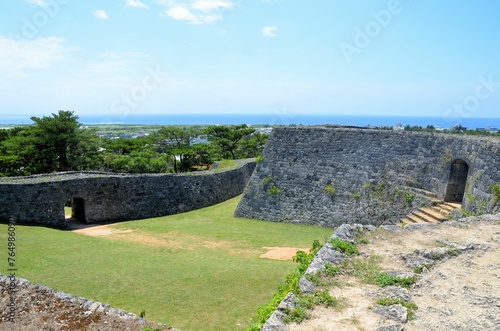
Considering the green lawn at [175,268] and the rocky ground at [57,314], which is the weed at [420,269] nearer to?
the green lawn at [175,268]

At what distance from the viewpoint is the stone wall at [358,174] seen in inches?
499

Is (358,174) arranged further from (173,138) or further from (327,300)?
(173,138)

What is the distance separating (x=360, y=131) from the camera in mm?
15805

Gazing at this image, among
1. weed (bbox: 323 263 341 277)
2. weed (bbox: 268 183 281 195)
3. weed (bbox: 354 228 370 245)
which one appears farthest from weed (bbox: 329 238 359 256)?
weed (bbox: 268 183 281 195)

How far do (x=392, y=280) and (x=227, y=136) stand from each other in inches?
1290

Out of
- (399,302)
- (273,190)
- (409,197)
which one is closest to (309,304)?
(399,302)

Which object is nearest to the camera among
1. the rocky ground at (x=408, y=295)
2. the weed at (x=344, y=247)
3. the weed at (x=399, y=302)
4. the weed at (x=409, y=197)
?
the rocky ground at (x=408, y=295)

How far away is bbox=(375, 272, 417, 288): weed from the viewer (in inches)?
234

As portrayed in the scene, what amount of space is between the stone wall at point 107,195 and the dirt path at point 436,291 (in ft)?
44.8

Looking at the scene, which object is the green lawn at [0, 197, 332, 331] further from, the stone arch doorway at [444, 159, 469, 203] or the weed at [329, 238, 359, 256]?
the stone arch doorway at [444, 159, 469, 203]

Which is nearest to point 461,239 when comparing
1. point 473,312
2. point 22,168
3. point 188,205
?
point 473,312

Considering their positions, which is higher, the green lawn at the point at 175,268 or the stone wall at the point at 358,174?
the stone wall at the point at 358,174

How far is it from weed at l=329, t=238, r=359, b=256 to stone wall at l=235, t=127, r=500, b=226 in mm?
6284

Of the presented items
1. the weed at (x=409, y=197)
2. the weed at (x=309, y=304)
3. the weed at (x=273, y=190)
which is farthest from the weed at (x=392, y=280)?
the weed at (x=273, y=190)
